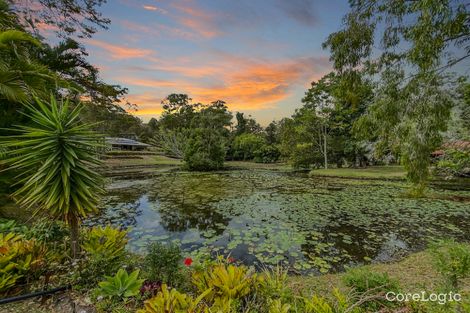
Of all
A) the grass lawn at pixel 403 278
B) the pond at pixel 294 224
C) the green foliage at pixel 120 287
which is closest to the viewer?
the green foliage at pixel 120 287

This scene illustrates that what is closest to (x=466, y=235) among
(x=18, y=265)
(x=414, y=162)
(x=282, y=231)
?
(x=414, y=162)

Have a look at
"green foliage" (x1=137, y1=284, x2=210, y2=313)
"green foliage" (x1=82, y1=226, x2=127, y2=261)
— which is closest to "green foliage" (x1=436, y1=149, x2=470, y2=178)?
"green foliage" (x1=137, y1=284, x2=210, y2=313)

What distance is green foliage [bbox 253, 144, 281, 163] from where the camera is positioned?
132 feet

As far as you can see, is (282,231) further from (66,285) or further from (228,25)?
(228,25)

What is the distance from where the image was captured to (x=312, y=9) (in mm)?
6246

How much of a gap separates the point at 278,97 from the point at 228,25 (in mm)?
9441

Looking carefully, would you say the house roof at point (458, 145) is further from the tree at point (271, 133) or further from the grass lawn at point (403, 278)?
the tree at point (271, 133)

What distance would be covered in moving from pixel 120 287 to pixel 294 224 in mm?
5848

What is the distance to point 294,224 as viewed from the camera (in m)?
7.27

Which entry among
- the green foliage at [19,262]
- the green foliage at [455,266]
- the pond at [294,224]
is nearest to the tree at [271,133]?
the pond at [294,224]

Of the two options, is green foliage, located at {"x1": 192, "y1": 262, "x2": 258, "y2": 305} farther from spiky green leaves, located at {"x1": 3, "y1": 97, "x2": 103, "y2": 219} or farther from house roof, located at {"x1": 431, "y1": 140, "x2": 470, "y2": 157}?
house roof, located at {"x1": 431, "y1": 140, "x2": 470, "y2": 157}

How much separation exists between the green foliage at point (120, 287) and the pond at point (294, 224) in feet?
8.84

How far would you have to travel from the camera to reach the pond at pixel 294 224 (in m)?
5.33

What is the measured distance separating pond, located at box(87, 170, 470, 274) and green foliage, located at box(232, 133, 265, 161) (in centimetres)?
3076
